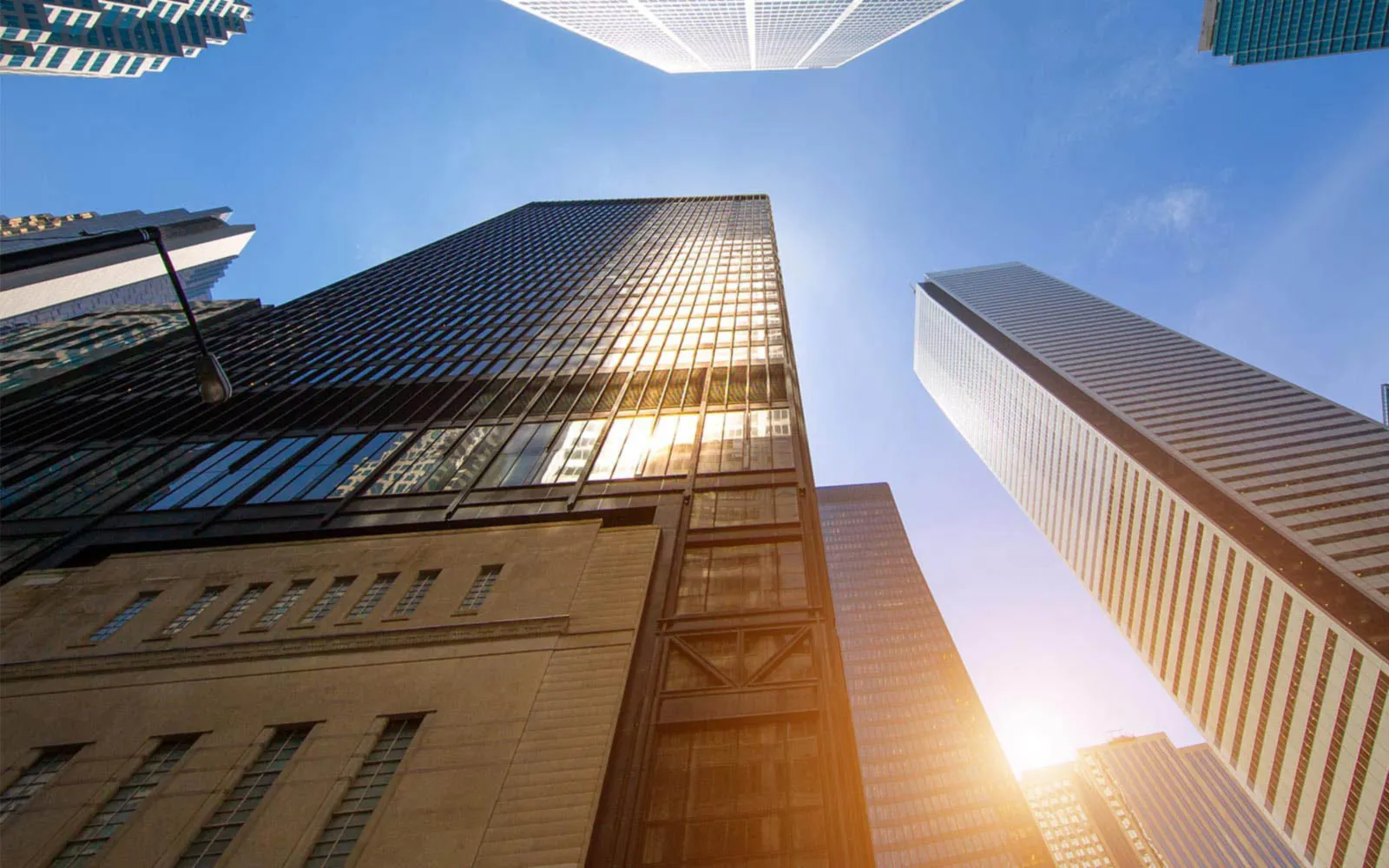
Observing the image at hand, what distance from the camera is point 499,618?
2020 cm

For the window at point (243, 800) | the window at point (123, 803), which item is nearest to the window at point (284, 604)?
the window at point (123, 803)

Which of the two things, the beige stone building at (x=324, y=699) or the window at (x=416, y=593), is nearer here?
the beige stone building at (x=324, y=699)

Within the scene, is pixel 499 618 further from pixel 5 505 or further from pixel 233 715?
pixel 5 505

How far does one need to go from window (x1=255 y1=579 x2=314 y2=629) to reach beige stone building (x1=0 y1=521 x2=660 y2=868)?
10cm

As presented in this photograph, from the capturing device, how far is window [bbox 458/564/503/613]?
69.2 ft

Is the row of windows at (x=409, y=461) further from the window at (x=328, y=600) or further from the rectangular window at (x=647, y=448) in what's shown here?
the window at (x=328, y=600)

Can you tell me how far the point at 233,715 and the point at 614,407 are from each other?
2315 cm

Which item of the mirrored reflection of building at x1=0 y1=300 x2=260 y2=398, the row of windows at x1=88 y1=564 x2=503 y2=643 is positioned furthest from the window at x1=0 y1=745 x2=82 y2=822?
the mirrored reflection of building at x1=0 y1=300 x2=260 y2=398

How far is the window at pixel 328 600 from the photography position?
21.3 meters

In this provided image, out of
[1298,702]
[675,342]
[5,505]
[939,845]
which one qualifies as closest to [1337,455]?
[1298,702]

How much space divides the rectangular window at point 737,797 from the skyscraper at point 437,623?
2.4 inches

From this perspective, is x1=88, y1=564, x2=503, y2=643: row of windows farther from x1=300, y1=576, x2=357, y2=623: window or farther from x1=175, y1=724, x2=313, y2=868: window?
x1=175, y1=724, x2=313, y2=868: window

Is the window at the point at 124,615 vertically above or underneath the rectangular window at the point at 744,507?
above

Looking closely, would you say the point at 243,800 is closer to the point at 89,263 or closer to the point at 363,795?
the point at 363,795
